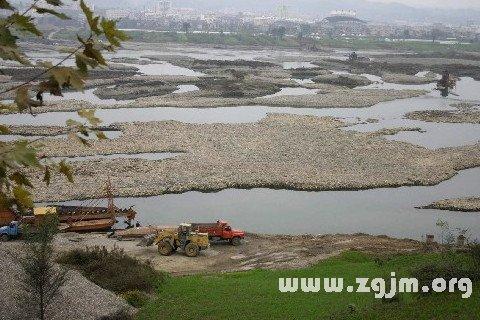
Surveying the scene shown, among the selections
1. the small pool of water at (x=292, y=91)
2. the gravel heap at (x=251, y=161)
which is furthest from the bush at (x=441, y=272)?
the small pool of water at (x=292, y=91)

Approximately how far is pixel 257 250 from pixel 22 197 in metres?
16.4

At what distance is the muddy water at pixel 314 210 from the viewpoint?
22.5m

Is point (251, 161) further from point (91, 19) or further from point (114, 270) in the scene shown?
point (91, 19)

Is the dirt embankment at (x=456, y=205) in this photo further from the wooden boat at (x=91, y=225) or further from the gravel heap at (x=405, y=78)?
the gravel heap at (x=405, y=78)

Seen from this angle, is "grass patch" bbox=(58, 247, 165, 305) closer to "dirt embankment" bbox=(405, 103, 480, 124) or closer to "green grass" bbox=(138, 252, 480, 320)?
"green grass" bbox=(138, 252, 480, 320)

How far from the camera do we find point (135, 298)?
1239 centimetres

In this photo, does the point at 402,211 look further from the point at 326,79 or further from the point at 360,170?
the point at 326,79

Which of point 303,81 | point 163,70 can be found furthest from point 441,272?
point 163,70

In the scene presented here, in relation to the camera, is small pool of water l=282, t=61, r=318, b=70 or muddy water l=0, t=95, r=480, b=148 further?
small pool of water l=282, t=61, r=318, b=70

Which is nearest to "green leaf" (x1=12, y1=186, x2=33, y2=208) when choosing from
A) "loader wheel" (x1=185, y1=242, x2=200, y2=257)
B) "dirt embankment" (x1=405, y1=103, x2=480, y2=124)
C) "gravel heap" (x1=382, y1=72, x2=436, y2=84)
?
"loader wheel" (x1=185, y1=242, x2=200, y2=257)

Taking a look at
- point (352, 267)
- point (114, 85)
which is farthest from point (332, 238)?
point (114, 85)

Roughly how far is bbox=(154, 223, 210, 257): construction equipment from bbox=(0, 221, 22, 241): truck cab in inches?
208

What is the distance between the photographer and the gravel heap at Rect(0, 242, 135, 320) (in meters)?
10.4

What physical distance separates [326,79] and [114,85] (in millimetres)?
26065
